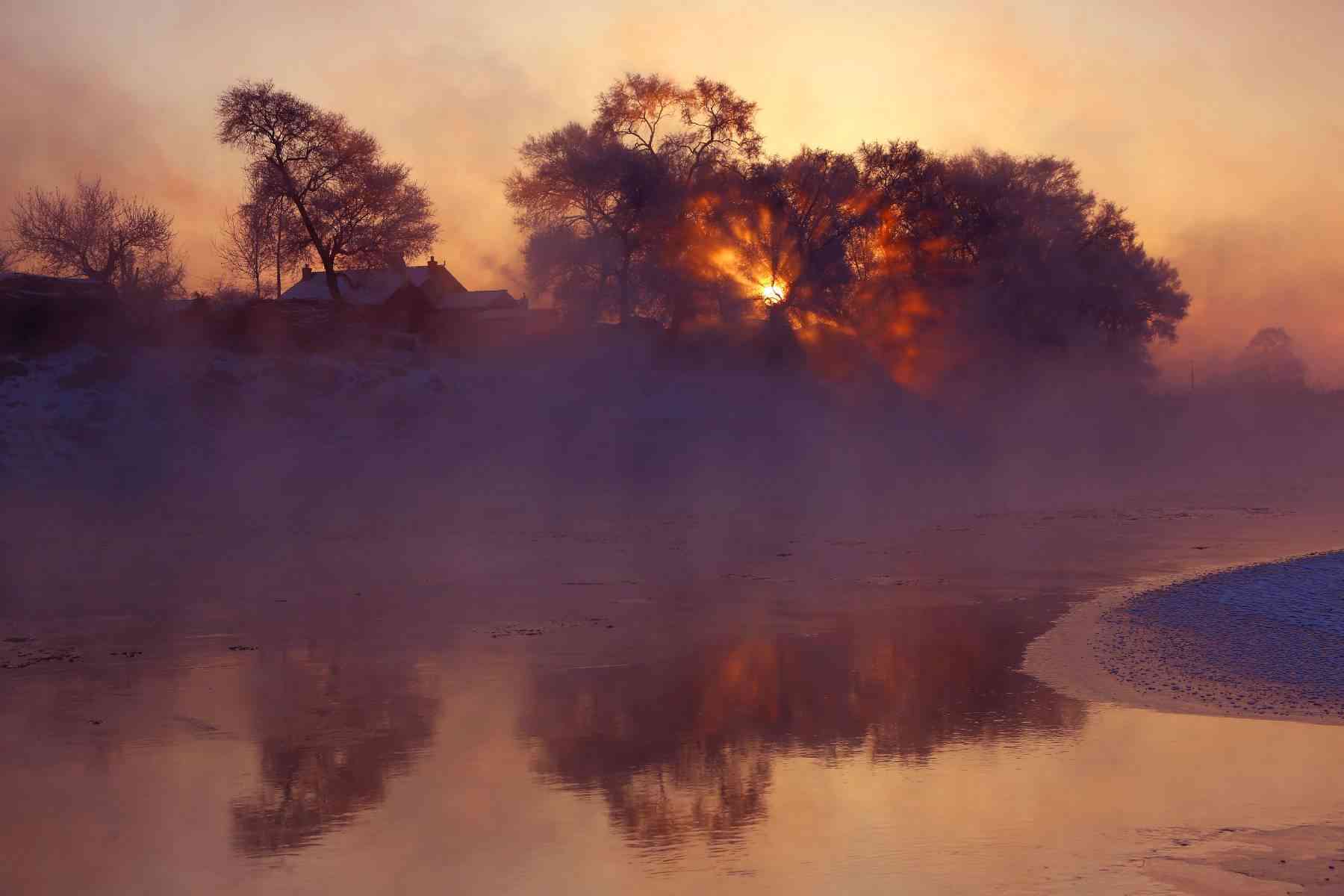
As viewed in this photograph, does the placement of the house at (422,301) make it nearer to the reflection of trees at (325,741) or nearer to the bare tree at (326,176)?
the bare tree at (326,176)

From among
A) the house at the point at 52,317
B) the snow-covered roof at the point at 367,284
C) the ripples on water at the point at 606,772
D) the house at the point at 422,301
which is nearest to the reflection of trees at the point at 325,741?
the ripples on water at the point at 606,772

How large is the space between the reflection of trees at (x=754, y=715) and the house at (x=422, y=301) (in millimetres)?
39438

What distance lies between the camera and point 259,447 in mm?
42062

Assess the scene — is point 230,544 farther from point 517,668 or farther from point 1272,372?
point 1272,372

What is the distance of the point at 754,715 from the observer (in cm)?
1502

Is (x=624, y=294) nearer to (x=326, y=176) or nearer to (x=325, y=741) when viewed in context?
(x=326, y=176)

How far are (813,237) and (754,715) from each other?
50.0 metres

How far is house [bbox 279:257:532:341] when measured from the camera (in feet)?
186

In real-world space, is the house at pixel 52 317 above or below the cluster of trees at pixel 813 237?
below

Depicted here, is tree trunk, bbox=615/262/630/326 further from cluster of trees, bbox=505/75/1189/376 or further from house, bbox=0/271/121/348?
house, bbox=0/271/121/348

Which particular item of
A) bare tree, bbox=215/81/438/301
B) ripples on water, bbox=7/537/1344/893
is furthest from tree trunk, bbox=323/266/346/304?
ripples on water, bbox=7/537/1344/893

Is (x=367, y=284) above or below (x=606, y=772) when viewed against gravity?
above

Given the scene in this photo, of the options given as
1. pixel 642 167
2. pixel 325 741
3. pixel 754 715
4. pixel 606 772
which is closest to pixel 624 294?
pixel 642 167

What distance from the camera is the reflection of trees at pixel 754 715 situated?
12180mm
